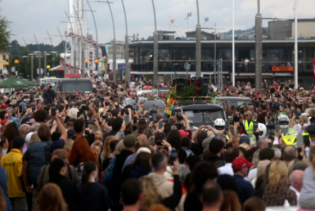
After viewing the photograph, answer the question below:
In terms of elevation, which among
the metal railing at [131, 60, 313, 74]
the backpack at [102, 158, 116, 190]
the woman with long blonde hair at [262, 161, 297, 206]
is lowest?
the backpack at [102, 158, 116, 190]

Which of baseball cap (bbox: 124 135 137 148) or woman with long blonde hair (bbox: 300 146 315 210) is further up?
baseball cap (bbox: 124 135 137 148)

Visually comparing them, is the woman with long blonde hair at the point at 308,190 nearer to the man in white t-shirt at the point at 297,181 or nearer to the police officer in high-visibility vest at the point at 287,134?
the man in white t-shirt at the point at 297,181

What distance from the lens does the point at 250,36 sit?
245ft

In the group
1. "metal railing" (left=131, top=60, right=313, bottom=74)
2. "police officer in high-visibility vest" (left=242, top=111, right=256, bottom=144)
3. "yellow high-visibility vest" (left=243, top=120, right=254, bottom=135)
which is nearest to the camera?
"police officer in high-visibility vest" (left=242, top=111, right=256, bottom=144)

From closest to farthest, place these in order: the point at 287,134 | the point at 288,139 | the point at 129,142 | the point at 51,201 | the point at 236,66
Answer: the point at 51,201, the point at 129,142, the point at 288,139, the point at 287,134, the point at 236,66

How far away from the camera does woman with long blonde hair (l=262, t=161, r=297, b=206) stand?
22.6ft

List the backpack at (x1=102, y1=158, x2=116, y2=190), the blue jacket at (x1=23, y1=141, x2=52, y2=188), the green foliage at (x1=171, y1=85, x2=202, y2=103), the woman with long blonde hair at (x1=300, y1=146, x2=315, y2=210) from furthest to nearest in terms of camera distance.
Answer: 1. the green foliage at (x1=171, y1=85, x2=202, y2=103)
2. the blue jacket at (x1=23, y1=141, x2=52, y2=188)
3. the backpack at (x1=102, y1=158, x2=116, y2=190)
4. the woman with long blonde hair at (x1=300, y1=146, x2=315, y2=210)

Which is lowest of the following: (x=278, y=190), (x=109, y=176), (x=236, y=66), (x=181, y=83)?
(x=109, y=176)

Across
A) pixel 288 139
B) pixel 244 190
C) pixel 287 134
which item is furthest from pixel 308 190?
pixel 287 134

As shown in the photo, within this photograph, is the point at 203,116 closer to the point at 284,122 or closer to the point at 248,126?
the point at 248,126

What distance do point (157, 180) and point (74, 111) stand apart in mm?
11259

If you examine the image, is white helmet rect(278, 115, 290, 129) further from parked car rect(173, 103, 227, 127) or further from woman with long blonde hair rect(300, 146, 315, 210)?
woman with long blonde hair rect(300, 146, 315, 210)

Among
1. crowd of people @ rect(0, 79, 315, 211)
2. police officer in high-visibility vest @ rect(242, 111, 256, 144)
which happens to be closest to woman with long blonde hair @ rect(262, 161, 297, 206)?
crowd of people @ rect(0, 79, 315, 211)

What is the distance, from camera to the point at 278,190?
6.96 m
